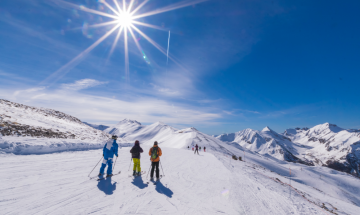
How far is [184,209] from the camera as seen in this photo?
585 cm

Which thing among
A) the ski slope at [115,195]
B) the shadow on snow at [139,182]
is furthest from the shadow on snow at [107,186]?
the shadow on snow at [139,182]

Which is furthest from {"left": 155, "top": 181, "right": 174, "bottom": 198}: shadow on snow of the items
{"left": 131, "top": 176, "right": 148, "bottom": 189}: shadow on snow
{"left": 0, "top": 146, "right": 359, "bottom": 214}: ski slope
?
{"left": 131, "top": 176, "right": 148, "bottom": 189}: shadow on snow

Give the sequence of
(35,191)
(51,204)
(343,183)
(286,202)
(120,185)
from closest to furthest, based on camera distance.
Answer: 1. (51,204)
2. (35,191)
3. (120,185)
4. (286,202)
5. (343,183)

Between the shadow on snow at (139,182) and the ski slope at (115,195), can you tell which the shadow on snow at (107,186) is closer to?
the ski slope at (115,195)

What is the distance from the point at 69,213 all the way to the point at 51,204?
944 mm

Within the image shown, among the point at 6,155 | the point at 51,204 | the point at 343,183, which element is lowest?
the point at 343,183

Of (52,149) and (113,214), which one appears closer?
(113,214)

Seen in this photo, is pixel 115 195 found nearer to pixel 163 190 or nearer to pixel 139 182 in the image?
pixel 139 182

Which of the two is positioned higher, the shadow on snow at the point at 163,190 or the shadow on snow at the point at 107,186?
the shadow on snow at the point at 107,186

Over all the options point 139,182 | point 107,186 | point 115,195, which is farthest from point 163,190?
point 107,186

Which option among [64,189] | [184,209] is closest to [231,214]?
[184,209]

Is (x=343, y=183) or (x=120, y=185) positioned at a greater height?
(x=120, y=185)

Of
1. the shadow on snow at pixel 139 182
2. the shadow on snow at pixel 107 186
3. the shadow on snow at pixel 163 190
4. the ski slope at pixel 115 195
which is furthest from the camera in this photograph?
the shadow on snow at pixel 139 182

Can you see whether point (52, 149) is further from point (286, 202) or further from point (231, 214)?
point (286, 202)
